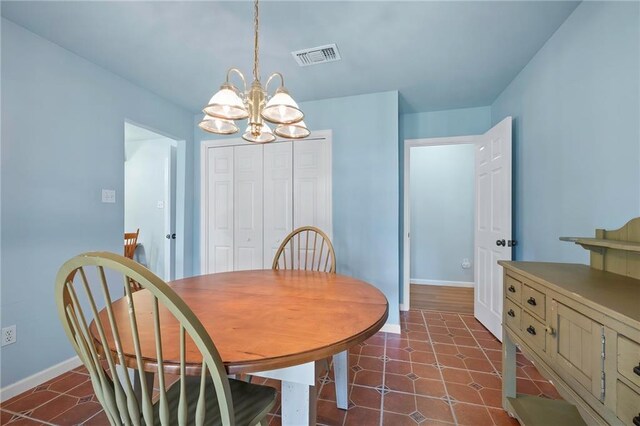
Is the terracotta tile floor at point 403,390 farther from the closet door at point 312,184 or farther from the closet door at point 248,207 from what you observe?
the closet door at point 248,207

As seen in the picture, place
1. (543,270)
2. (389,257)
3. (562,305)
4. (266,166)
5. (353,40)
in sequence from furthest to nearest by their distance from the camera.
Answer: (266,166) < (389,257) < (353,40) < (543,270) < (562,305)

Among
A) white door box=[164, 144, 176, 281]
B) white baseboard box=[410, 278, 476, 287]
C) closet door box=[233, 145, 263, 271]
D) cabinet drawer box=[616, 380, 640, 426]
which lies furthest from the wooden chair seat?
white baseboard box=[410, 278, 476, 287]

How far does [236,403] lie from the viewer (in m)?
0.99

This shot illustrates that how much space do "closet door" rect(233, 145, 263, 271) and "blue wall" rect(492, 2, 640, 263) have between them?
2.61 metres

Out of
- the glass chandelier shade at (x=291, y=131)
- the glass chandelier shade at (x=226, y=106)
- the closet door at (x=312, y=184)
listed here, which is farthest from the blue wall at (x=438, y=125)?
the glass chandelier shade at (x=226, y=106)

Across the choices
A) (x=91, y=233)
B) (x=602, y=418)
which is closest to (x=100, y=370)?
(x=602, y=418)

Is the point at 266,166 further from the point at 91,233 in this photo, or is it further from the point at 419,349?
the point at 419,349

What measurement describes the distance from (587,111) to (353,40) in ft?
4.86

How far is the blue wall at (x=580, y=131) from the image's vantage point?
1.30 m

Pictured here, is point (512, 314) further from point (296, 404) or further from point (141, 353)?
point (141, 353)

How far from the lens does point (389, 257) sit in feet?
9.21

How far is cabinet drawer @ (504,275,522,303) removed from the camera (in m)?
1.38

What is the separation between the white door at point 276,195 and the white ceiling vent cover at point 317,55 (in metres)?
1.03

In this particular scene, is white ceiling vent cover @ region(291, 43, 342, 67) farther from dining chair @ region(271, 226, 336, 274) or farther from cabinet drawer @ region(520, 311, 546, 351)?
cabinet drawer @ region(520, 311, 546, 351)
